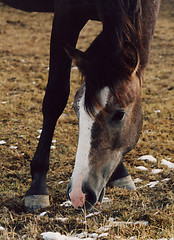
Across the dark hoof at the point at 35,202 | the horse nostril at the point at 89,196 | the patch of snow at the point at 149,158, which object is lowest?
the dark hoof at the point at 35,202

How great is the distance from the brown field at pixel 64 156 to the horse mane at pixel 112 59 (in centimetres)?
94

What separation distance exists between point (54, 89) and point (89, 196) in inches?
55.1

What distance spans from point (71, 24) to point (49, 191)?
1717 mm

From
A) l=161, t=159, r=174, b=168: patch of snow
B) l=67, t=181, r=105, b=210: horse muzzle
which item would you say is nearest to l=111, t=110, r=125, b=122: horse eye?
Answer: l=67, t=181, r=105, b=210: horse muzzle

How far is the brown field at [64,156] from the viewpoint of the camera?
2.41 metres

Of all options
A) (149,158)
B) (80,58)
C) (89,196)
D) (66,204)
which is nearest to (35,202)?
(66,204)

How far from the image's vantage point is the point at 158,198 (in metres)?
2.84

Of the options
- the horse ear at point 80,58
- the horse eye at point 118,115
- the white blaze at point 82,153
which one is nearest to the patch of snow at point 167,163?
the horse eye at point 118,115

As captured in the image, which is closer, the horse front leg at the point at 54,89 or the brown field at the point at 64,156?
the brown field at the point at 64,156

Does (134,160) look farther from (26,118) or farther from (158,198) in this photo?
(26,118)

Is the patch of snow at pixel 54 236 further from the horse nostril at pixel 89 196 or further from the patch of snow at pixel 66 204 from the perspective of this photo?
the patch of snow at pixel 66 204

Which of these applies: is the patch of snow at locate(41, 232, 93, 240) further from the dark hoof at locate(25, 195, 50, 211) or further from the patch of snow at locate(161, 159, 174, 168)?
the patch of snow at locate(161, 159, 174, 168)

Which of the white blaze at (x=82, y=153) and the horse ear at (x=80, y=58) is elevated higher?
the horse ear at (x=80, y=58)

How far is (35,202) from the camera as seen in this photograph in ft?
9.67
